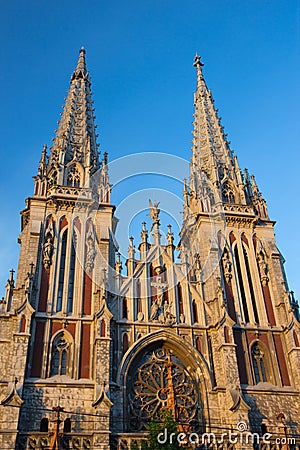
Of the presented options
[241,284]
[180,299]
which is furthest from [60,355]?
[241,284]

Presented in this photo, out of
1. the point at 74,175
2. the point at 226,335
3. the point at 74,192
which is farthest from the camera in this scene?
the point at 74,175

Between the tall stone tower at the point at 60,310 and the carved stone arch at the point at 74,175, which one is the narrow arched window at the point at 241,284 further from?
the carved stone arch at the point at 74,175

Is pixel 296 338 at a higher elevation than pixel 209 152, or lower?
lower

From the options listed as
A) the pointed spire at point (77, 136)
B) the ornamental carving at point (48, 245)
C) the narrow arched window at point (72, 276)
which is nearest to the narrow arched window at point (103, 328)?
the narrow arched window at point (72, 276)

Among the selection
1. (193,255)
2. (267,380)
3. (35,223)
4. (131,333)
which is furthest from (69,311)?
(267,380)

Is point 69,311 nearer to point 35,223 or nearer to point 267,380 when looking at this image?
point 35,223

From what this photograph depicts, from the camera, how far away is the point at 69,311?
23.6 meters

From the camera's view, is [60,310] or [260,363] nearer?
[60,310]

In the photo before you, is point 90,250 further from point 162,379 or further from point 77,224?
point 162,379

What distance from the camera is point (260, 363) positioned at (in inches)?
934

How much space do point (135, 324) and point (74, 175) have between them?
10623 millimetres

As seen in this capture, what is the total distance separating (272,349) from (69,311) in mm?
9829

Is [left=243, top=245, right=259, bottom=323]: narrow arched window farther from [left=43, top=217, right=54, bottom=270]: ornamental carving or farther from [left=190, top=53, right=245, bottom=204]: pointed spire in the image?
[left=43, top=217, right=54, bottom=270]: ornamental carving

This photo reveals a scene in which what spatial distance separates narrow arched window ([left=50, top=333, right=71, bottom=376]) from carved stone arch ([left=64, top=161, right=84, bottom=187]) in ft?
32.7
